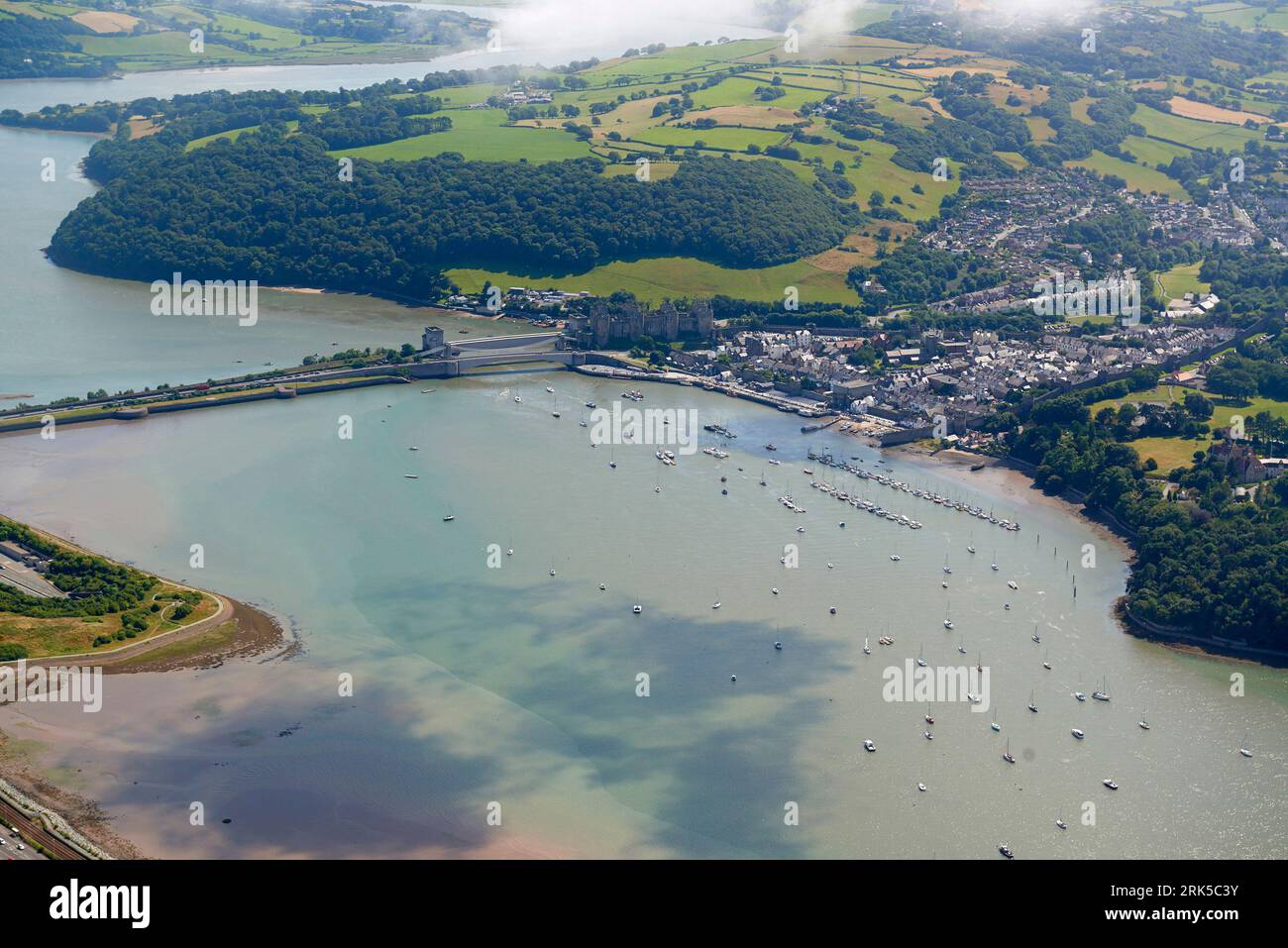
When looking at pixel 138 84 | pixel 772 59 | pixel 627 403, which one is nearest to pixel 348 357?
pixel 627 403

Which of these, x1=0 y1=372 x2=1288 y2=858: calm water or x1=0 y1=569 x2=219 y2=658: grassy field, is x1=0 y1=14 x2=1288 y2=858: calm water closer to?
x1=0 y1=372 x2=1288 y2=858: calm water

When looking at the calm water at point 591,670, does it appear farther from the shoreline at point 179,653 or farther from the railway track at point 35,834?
the railway track at point 35,834

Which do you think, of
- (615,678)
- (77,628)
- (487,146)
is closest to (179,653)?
(77,628)

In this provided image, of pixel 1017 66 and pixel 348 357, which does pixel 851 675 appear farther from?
pixel 1017 66

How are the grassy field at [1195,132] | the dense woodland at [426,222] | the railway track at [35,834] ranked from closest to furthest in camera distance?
the railway track at [35,834]
the dense woodland at [426,222]
the grassy field at [1195,132]

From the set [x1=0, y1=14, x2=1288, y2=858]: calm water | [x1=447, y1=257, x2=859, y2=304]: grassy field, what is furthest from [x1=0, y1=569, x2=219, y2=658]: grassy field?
[x1=447, y1=257, x2=859, y2=304]: grassy field

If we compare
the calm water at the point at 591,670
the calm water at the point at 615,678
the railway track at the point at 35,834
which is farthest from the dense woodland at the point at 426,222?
the railway track at the point at 35,834
